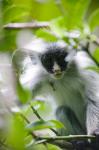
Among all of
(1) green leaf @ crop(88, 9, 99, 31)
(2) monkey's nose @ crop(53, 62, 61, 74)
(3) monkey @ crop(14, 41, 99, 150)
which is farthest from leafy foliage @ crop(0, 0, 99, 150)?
(3) monkey @ crop(14, 41, 99, 150)

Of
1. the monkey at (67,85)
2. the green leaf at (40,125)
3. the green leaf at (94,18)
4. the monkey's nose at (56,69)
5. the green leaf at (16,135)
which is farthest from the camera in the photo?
the monkey at (67,85)

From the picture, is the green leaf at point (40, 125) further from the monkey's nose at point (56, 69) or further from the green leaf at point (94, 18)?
the monkey's nose at point (56, 69)

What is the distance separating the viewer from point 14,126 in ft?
1.79

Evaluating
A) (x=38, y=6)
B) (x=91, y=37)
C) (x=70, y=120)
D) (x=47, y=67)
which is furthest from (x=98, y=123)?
(x=38, y=6)

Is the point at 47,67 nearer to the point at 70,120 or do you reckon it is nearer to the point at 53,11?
the point at 70,120

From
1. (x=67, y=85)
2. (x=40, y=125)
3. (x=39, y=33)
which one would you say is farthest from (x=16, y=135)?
(x=67, y=85)

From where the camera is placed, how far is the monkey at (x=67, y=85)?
7.19 ft

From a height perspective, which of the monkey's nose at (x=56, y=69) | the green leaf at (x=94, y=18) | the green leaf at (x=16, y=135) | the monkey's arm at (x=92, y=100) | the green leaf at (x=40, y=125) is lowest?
the monkey's arm at (x=92, y=100)

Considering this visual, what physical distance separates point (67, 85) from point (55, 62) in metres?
0.20

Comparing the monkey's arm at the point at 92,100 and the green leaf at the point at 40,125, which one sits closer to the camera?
the green leaf at the point at 40,125

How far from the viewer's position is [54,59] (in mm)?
2205

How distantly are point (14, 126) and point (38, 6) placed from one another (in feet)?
1.18

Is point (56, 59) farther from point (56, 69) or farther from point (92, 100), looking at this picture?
point (92, 100)

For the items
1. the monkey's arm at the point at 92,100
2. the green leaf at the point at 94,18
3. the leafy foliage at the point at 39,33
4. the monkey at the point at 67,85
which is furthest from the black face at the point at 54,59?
the green leaf at the point at 94,18
